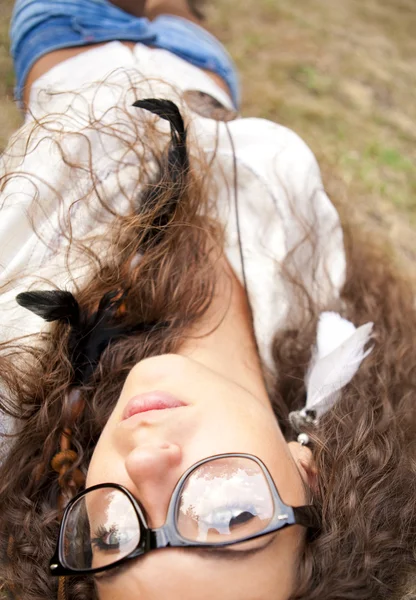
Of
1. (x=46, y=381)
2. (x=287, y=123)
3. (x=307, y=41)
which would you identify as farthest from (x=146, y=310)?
(x=307, y=41)

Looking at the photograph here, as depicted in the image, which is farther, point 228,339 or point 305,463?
point 228,339

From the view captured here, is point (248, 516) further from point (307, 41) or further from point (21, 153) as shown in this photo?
point (307, 41)

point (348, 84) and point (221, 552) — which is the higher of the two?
point (348, 84)

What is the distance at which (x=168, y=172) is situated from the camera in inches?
66.8

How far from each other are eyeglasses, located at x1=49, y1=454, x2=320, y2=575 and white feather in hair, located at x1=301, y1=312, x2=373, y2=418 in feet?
1.43

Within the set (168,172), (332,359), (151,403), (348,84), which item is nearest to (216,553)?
(151,403)

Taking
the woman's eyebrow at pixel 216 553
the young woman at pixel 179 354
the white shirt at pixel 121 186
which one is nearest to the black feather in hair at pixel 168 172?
the young woman at pixel 179 354

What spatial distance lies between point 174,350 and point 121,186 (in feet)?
1.77

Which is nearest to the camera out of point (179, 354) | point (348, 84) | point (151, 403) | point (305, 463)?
point (151, 403)

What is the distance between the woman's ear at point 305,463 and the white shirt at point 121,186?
0.32m

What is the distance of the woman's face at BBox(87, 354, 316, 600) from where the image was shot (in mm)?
1207

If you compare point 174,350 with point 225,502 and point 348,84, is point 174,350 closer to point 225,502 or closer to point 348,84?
point 225,502

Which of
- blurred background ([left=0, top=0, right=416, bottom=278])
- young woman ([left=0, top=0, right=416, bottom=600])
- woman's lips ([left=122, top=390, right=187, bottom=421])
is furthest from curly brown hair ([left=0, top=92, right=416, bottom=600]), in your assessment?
blurred background ([left=0, top=0, right=416, bottom=278])

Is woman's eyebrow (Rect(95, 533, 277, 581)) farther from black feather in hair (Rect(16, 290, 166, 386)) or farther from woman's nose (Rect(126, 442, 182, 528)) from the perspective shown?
black feather in hair (Rect(16, 290, 166, 386))
